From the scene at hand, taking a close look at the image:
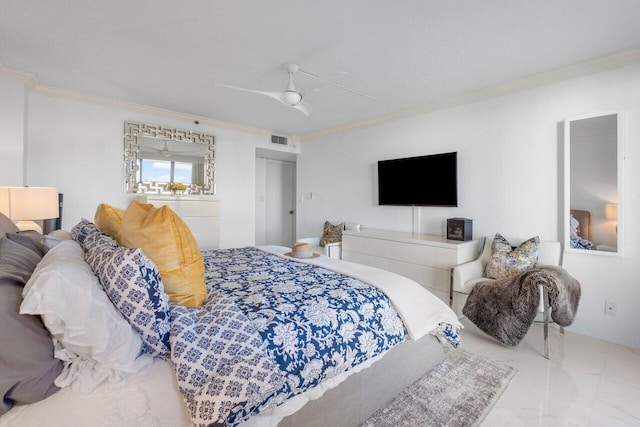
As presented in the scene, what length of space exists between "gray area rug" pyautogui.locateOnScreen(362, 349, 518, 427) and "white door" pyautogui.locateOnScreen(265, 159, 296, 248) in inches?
181

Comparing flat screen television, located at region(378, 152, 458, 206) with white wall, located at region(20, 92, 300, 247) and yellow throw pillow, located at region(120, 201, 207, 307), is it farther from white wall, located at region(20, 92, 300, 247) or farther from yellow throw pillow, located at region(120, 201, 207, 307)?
yellow throw pillow, located at region(120, 201, 207, 307)

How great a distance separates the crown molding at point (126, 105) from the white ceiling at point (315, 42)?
213 millimetres

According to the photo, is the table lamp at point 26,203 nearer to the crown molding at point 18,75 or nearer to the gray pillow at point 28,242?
the gray pillow at point 28,242

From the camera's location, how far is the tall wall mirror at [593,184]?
8.32 feet

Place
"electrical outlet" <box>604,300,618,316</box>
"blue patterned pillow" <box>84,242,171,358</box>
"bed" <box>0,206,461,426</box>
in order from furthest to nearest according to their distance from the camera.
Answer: "electrical outlet" <box>604,300,618,316</box> → "blue patterned pillow" <box>84,242,171,358</box> → "bed" <box>0,206,461,426</box>

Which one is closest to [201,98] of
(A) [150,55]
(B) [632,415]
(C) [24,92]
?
(A) [150,55]

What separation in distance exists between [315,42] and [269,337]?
7.27 ft

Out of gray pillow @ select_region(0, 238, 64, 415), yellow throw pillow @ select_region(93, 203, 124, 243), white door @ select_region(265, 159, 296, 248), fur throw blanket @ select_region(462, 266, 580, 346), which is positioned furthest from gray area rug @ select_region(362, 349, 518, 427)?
white door @ select_region(265, 159, 296, 248)

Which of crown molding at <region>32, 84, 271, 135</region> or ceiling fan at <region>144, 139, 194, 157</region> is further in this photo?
ceiling fan at <region>144, 139, 194, 157</region>

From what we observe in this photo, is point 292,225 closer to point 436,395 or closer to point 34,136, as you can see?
point 34,136

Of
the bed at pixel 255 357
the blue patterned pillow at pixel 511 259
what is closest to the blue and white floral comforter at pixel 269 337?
the bed at pixel 255 357

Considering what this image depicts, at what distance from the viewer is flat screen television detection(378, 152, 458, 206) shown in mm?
3578

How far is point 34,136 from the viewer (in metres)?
3.38

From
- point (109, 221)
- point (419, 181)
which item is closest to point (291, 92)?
point (109, 221)
